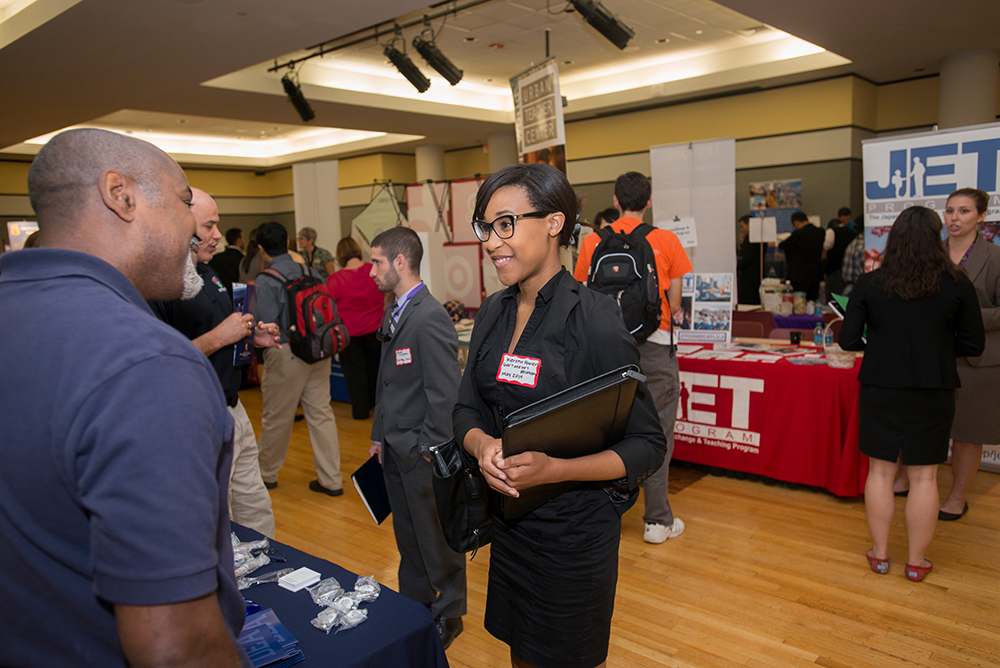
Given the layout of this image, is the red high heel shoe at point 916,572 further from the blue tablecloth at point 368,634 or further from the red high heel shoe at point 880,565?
the blue tablecloth at point 368,634

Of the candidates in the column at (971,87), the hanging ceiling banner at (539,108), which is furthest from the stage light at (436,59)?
the column at (971,87)

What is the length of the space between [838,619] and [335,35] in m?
5.57

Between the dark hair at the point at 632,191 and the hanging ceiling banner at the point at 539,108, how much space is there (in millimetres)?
883

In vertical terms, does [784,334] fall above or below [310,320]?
below

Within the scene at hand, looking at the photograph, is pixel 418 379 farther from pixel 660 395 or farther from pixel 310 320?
pixel 310 320

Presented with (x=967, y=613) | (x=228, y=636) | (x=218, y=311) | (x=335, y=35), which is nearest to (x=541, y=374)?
(x=228, y=636)

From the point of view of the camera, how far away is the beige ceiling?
203 inches

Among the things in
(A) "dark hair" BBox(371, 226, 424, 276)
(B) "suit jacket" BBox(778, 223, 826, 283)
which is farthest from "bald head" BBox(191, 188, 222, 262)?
(B) "suit jacket" BBox(778, 223, 826, 283)

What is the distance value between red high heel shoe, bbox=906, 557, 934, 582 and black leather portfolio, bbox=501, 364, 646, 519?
7.43ft

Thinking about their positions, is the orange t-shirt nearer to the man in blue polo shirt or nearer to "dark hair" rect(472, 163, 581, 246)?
"dark hair" rect(472, 163, 581, 246)

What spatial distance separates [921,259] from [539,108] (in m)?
2.49

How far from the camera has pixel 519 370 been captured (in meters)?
1.36

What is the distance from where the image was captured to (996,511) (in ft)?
11.3

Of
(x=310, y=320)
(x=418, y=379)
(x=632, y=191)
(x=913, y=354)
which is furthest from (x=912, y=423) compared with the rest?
(x=310, y=320)
